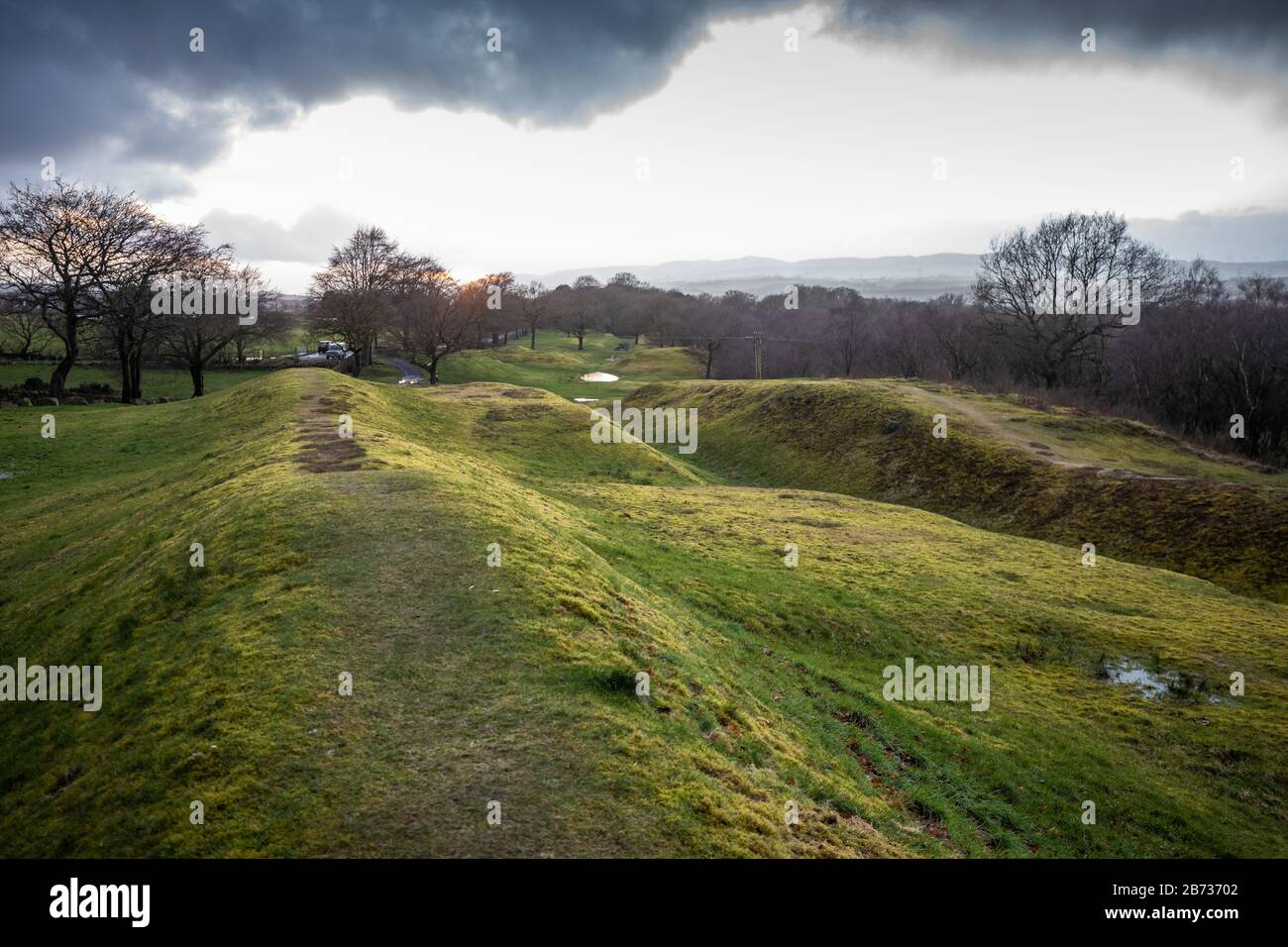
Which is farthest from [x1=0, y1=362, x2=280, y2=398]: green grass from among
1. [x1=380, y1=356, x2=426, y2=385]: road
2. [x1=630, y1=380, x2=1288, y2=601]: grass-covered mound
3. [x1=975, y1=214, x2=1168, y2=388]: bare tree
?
[x1=975, y1=214, x2=1168, y2=388]: bare tree

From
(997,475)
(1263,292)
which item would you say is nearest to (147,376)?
(997,475)

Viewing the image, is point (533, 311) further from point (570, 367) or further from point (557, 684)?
point (557, 684)

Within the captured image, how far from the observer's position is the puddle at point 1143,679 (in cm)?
1682

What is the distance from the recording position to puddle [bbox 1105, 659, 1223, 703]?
16819mm

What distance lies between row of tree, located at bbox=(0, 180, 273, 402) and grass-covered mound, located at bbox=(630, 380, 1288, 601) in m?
45.8

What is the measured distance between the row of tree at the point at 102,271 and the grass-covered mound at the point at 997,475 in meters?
45.8

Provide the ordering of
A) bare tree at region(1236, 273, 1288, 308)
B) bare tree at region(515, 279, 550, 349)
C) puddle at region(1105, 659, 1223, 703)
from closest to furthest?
puddle at region(1105, 659, 1223, 703) < bare tree at region(1236, 273, 1288, 308) < bare tree at region(515, 279, 550, 349)

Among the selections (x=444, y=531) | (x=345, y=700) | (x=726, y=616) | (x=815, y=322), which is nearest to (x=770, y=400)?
(x=726, y=616)

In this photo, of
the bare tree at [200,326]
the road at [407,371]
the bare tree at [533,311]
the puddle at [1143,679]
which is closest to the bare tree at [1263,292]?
the bare tree at [533,311]

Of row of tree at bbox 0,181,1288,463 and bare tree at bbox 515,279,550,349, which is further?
bare tree at bbox 515,279,550,349

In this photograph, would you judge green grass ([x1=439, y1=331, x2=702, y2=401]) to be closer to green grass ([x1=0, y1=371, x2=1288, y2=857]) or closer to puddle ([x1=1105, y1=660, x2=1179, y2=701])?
green grass ([x1=0, y1=371, x2=1288, y2=857])

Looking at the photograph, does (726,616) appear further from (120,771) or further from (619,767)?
(120,771)
